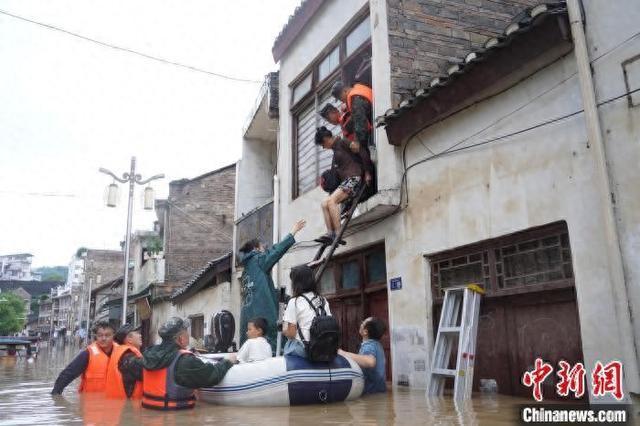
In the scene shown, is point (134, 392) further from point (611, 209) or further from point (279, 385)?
point (611, 209)

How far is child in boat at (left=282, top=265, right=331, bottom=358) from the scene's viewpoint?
18.2 ft

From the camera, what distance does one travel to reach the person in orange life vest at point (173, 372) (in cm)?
519

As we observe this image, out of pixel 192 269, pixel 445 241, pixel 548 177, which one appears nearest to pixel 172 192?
pixel 192 269

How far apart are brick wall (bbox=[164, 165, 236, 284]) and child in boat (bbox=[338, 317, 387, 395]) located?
1698 cm

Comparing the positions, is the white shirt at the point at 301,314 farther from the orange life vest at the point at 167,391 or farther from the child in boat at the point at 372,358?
the orange life vest at the point at 167,391

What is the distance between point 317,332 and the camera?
17.0 ft

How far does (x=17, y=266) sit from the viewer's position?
115688 mm

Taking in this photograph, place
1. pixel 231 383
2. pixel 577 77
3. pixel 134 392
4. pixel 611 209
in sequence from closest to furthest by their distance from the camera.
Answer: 1. pixel 611 209
2. pixel 577 77
3. pixel 231 383
4. pixel 134 392

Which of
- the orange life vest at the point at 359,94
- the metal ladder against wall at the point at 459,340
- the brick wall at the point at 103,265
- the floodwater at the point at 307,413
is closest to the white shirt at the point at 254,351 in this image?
the floodwater at the point at 307,413

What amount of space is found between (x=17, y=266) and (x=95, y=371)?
126 metres

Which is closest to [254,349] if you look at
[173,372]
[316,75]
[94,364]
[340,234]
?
[173,372]

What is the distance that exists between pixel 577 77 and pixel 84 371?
6.56 meters

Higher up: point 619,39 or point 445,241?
point 619,39

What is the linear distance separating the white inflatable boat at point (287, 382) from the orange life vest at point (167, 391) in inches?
15.7
